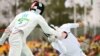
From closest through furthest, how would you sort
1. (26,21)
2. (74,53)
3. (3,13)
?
(26,21), (74,53), (3,13)

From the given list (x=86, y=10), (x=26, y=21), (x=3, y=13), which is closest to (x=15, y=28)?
(x=26, y=21)

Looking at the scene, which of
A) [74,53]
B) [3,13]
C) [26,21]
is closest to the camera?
[26,21]

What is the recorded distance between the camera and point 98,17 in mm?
5688

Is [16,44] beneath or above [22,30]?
beneath

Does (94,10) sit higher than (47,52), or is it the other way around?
(94,10)

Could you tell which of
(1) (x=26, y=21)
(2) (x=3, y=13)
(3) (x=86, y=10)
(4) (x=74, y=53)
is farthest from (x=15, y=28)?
(3) (x=86, y=10)

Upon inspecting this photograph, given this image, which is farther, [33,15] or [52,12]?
[52,12]

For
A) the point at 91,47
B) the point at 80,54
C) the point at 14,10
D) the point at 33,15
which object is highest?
the point at 33,15

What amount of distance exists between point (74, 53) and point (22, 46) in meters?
0.84

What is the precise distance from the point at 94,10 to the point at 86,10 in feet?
0.44

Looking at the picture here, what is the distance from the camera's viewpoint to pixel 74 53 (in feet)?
14.9

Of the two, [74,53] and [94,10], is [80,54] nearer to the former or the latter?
[74,53]

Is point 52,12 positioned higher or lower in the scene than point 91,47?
higher

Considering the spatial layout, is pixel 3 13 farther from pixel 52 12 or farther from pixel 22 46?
pixel 22 46
